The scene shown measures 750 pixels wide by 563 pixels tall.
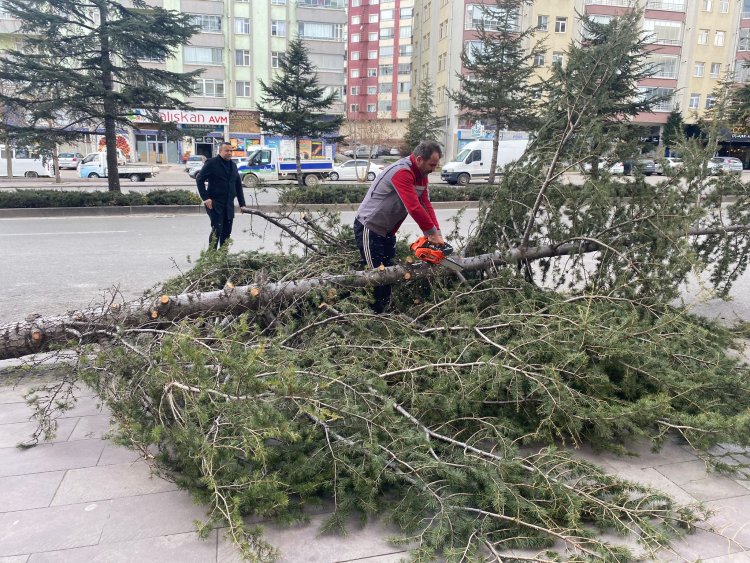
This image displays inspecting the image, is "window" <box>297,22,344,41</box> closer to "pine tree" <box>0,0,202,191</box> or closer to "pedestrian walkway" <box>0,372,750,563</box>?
"pine tree" <box>0,0,202,191</box>

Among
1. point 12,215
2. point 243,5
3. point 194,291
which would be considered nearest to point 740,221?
point 194,291

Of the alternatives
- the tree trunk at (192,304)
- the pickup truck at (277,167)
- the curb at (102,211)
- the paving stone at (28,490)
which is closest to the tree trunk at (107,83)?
the curb at (102,211)

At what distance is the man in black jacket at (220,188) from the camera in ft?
24.9

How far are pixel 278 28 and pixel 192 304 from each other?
47763 mm

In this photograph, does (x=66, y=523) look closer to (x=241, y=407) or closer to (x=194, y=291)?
(x=241, y=407)

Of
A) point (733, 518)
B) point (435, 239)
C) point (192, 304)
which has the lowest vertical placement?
point (733, 518)

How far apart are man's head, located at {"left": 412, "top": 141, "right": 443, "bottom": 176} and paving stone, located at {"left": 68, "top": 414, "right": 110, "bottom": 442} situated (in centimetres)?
295

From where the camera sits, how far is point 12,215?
14.2 metres

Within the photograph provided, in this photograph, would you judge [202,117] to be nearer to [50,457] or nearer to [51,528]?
[50,457]

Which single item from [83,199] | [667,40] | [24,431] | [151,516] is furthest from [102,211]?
[667,40]

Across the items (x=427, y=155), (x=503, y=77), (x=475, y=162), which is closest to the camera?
(x=427, y=155)

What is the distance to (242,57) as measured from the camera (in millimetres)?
45906

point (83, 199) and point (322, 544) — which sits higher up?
point (83, 199)

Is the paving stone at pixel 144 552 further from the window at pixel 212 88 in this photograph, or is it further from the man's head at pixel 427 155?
the window at pixel 212 88
